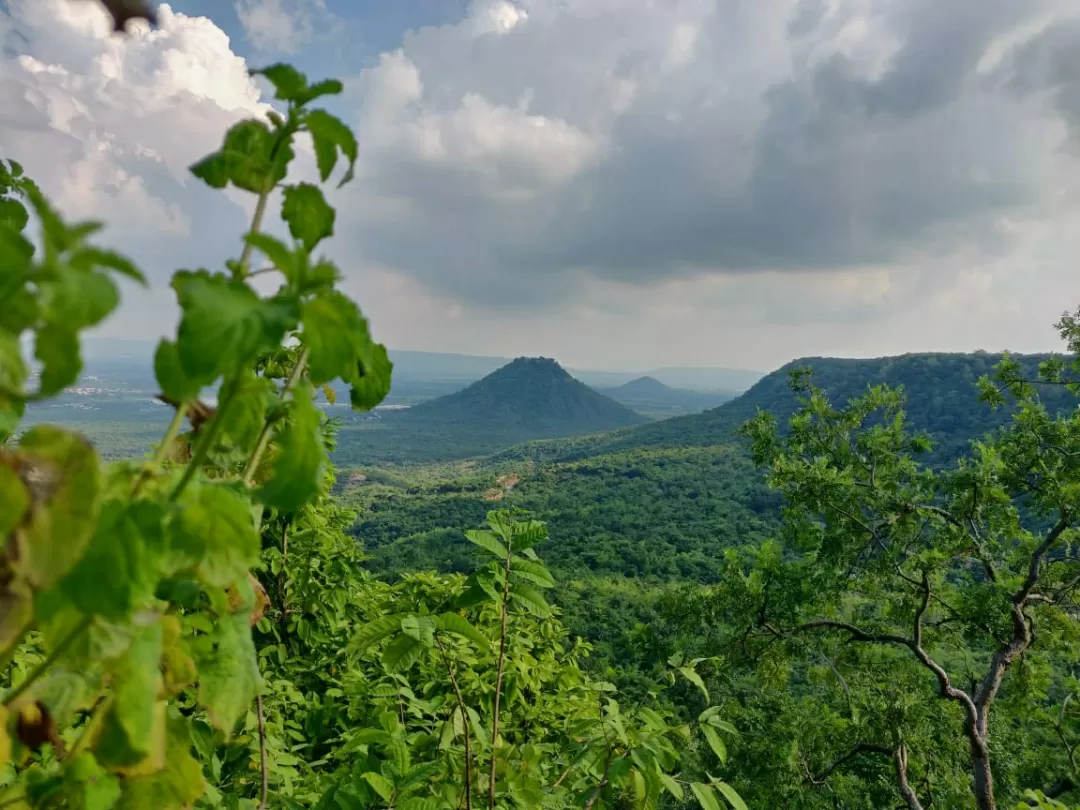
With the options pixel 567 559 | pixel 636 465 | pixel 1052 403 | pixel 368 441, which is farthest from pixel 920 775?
pixel 368 441

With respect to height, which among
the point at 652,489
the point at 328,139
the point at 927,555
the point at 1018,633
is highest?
the point at 328,139

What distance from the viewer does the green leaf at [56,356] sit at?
22.5 inches

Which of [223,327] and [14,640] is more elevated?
[223,327]

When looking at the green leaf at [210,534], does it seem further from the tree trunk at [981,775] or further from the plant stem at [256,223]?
the tree trunk at [981,775]

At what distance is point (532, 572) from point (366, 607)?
133 inches

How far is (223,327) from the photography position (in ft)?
2.02

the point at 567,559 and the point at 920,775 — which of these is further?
the point at 567,559

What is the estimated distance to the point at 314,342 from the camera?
75 cm

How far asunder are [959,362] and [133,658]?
125 m

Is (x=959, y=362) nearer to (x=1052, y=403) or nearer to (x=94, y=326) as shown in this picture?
(x=1052, y=403)

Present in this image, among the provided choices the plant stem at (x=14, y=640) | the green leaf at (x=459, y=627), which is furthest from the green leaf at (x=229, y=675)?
the green leaf at (x=459, y=627)

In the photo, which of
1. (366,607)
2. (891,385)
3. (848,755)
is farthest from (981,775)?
(891,385)

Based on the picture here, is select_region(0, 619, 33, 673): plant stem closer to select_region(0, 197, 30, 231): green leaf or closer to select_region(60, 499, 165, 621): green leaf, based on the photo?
select_region(60, 499, 165, 621): green leaf

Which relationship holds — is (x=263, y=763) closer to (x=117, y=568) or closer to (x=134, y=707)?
(x=134, y=707)
